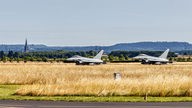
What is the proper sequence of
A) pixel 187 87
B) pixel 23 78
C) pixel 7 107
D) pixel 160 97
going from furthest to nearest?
pixel 23 78
pixel 187 87
pixel 160 97
pixel 7 107

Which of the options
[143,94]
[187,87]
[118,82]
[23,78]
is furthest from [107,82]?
[23,78]

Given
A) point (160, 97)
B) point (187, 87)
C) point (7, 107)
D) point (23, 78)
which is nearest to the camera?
point (7, 107)

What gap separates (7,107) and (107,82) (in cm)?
1119

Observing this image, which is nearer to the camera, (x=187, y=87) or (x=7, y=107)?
(x=7, y=107)

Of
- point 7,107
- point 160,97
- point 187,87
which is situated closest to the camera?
point 7,107

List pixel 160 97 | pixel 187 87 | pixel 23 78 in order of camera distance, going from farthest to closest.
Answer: pixel 23 78 → pixel 187 87 → pixel 160 97

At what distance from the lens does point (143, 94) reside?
32531 mm

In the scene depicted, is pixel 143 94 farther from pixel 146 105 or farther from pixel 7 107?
pixel 7 107

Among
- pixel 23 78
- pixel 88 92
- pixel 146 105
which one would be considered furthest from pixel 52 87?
pixel 23 78

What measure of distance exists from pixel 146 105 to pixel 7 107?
676 cm

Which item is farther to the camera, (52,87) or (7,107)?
(52,87)

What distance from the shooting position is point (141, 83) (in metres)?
34.2

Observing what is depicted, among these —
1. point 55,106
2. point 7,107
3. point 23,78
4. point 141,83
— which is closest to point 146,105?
point 55,106

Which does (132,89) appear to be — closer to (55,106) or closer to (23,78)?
(55,106)
